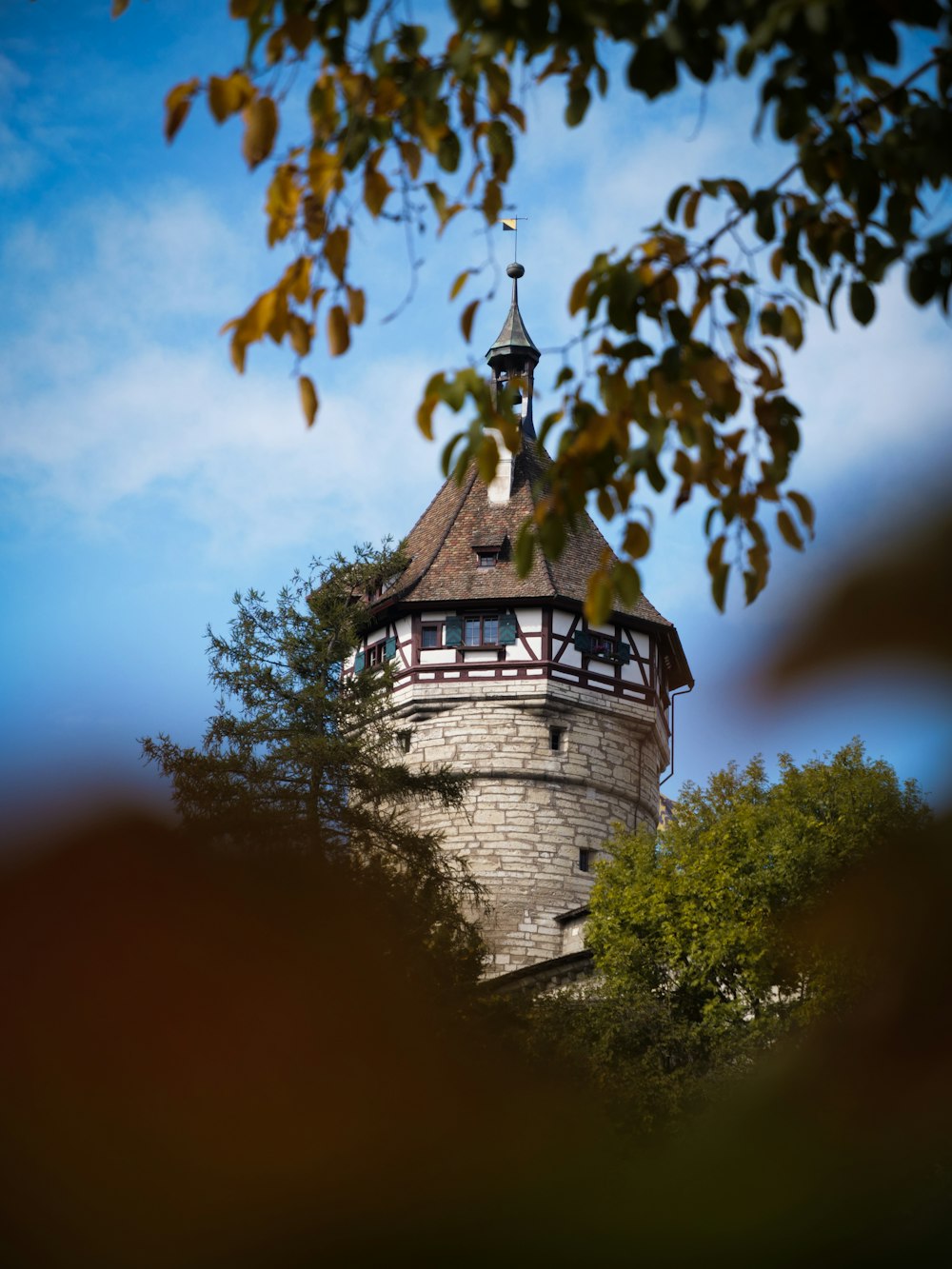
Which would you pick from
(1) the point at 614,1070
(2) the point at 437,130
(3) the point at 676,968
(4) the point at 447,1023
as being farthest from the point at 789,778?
(2) the point at 437,130

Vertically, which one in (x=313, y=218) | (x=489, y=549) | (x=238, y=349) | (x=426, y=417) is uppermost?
(x=489, y=549)

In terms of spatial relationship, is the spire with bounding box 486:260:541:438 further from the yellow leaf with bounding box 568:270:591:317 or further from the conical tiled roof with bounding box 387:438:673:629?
the yellow leaf with bounding box 568:270:591:317

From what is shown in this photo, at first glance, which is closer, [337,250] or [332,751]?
[337,250]

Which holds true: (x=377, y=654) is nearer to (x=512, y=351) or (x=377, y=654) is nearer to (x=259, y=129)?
(x=512, y=351)

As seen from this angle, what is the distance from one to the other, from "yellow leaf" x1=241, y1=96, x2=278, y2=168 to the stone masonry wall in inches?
1081

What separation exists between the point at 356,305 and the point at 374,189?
0.37m

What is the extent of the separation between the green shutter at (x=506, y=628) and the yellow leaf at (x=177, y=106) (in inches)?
1172

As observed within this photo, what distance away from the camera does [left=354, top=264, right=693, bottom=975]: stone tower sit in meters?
32.4

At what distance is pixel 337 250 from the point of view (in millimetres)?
4691

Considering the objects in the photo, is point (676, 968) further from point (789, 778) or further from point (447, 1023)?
point (447, 1023)

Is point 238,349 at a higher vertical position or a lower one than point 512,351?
lower

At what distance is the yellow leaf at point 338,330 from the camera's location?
14.9ft

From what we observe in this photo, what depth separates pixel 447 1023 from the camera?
1123 cm

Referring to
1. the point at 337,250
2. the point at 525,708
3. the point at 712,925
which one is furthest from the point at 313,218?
the point at 525,708
